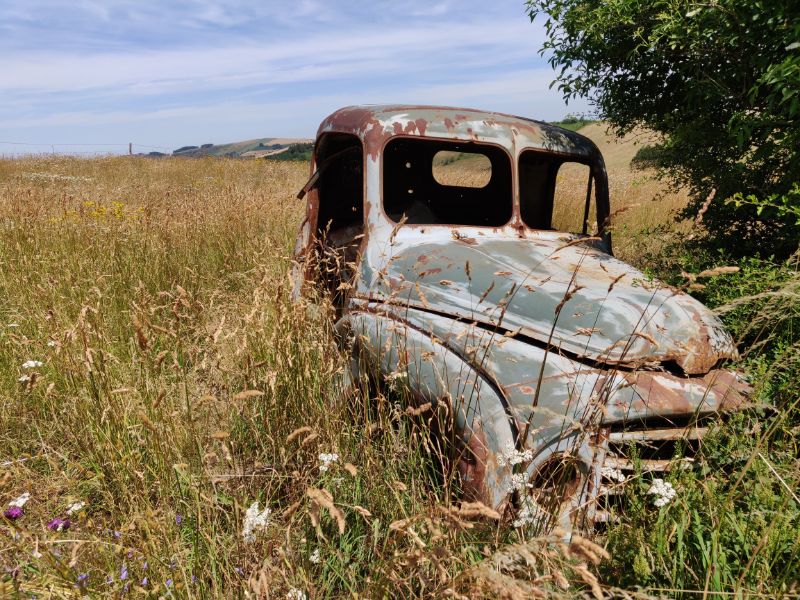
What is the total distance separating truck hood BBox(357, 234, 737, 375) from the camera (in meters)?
1.83

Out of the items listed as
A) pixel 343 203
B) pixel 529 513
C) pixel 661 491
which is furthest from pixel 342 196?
pixel 661 491

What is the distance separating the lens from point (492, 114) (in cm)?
309

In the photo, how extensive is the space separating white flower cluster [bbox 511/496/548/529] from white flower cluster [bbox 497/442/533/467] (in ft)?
0.33

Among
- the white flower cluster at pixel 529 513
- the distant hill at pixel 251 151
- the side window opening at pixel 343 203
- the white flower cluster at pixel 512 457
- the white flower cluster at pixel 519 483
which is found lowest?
the white flower cluster at pixel 529 513

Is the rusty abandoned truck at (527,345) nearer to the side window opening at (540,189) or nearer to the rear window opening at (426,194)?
the side window opening at (540,189)

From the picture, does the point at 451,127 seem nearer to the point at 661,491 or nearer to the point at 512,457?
the point at 512,457

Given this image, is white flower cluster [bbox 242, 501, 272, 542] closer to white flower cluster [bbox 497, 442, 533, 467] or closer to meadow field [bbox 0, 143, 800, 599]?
meadow field [bbox 0, 143, 800, 599]

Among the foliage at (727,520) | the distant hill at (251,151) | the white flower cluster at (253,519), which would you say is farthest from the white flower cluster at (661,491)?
the distant hill at (251,151)

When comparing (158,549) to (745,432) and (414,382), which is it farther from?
(745,432)

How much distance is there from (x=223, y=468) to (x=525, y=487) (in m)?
1.24

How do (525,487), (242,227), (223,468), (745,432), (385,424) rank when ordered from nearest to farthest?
(525,487)
(745,432)
(385,424)
(223,468)
(242,227)

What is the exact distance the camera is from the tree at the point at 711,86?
2627mm

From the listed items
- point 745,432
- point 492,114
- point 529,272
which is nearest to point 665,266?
point 492,114

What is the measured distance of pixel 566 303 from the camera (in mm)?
2016
